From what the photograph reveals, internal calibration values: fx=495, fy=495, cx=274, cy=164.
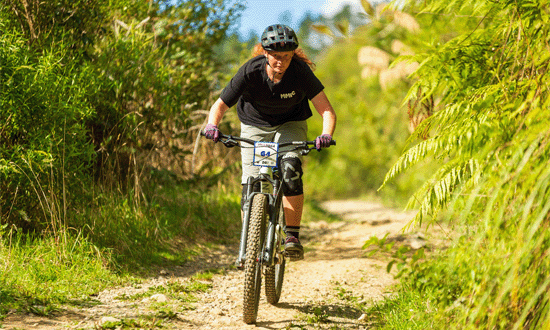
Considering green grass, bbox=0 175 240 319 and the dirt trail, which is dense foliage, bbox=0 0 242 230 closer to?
green grass, bbox=0 175 240 319

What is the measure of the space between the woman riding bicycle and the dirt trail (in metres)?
0.54

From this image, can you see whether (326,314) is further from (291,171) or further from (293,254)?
(291,171)

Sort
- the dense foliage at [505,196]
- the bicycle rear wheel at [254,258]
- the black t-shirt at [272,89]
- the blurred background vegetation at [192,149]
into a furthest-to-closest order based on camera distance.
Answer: the black t-shirt at [272,89], the bicycle rear wheel at [254,258], the blurred background vegetation at [192,149], the dense foliage at [505,196]

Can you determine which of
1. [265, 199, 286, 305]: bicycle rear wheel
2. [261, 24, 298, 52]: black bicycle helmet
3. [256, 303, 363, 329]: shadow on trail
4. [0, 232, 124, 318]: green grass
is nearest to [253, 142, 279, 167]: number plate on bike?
[265, 199, 286, 305]: bicycle rear wheel

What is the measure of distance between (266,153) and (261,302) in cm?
135

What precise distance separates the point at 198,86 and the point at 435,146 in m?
4.93

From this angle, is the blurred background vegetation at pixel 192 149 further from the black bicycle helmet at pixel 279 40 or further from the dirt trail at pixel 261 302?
the black bicycle helmet at pixel 279 40

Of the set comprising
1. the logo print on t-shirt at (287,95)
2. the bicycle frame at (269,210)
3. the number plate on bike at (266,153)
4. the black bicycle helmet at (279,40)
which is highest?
the black bicycle helmet at (279,40)

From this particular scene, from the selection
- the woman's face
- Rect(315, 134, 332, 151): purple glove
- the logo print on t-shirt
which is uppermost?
the woman's face

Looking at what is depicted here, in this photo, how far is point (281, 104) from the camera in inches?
156

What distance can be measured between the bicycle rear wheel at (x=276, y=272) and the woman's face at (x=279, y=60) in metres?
1.06

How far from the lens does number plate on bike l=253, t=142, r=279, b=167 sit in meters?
3.66

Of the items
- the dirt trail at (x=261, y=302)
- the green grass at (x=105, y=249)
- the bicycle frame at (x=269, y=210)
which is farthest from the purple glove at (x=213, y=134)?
the green grass at (x=105, y=249)

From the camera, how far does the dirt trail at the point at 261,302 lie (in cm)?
343
